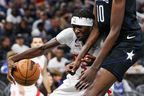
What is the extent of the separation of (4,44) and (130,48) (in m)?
8.61

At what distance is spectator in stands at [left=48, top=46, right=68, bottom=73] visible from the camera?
519 inches

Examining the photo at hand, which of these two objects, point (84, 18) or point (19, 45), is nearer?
point (84, 18)

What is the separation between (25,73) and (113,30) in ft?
5.72

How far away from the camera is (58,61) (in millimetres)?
13492

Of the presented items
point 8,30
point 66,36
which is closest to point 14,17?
point 8,30

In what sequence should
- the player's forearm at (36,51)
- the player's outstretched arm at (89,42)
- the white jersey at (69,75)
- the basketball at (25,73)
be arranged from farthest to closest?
the basketball at (25,73)
the player's forearm at (36,51)
the white jersey at (69,75)
the player's outstretched arm at (89,42)

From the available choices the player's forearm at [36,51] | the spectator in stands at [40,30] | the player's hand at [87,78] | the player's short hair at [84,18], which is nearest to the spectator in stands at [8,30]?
the spectator in stands at [40,30]

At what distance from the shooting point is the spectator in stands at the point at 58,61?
13.2 meters

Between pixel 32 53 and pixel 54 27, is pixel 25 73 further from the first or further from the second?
pixel 54 27

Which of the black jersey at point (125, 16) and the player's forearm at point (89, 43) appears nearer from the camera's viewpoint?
the black jersey at point (125, 16)

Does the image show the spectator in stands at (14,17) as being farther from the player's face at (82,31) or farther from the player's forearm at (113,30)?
the player's forearm at (113,30)

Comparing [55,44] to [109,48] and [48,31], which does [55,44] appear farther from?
[48,31]

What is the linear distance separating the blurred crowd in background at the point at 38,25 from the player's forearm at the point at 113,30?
5.84 meters

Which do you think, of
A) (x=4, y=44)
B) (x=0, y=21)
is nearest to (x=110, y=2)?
(x=4, y=44)
